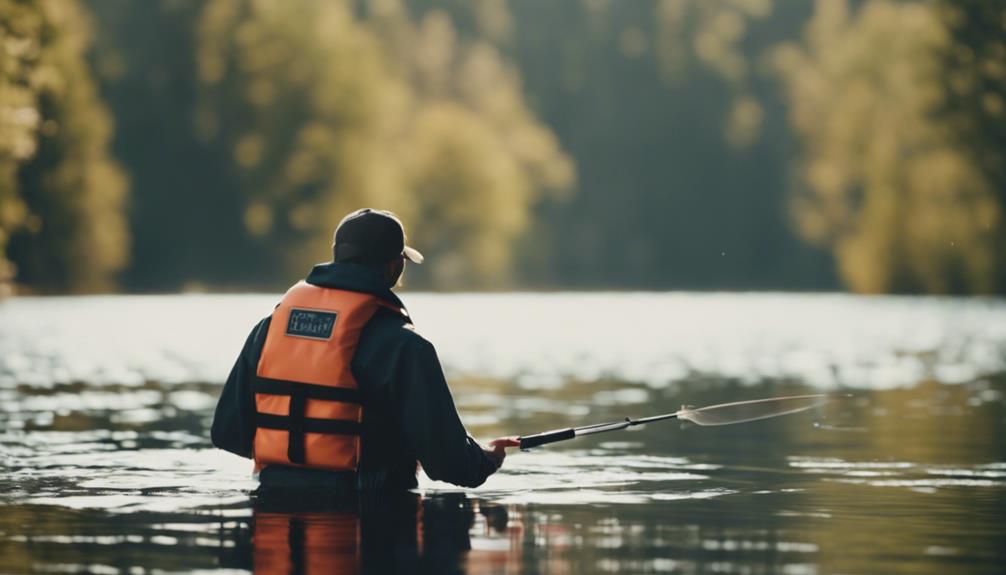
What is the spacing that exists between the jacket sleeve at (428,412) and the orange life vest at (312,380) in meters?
0.23

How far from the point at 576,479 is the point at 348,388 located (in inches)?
111

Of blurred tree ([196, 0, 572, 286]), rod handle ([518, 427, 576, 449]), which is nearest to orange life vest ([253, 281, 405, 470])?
rod handle ([518, 427, 576, 449])

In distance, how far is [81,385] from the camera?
20.5 m

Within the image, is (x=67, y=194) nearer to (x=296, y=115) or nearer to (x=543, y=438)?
(x=296, y=115)

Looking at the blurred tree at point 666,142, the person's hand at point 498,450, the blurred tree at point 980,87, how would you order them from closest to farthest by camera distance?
1. the person's hand at point 498,450
2. the blurred tree at point 980,87
3. the blurred tree at point 666,142

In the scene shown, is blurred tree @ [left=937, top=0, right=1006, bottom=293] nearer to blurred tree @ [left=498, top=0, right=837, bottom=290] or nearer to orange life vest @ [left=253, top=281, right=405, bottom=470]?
orange life vest @ [left=253, top=281, right=405, bottom=470]

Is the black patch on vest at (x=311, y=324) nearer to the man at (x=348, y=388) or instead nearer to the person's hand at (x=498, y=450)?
the man at (x=348, y=388)

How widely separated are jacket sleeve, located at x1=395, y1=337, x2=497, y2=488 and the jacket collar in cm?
30

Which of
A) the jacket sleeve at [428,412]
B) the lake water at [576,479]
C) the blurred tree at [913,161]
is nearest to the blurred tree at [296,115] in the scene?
the blurred tree at [913,161]

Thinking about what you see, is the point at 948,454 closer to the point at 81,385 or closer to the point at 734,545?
the point at 734,545

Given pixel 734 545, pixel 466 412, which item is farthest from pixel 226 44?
pixel 734 545

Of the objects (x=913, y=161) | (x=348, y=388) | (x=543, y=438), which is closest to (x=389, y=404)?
(x=348, y=388)

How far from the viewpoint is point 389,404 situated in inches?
330

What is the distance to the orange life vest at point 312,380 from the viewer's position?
8312 millimetres
